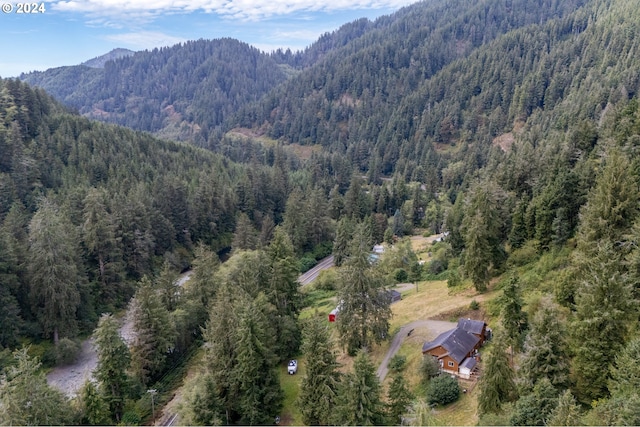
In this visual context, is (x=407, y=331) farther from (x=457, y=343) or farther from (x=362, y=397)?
(x=362, y=397)

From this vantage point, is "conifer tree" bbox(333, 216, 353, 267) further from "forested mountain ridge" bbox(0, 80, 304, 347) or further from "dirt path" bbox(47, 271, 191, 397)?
"dirt path" bbox(47, 271, 191, 397)

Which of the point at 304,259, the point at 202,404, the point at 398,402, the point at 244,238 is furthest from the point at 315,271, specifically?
the point at 398,402

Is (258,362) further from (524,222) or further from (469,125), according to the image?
(469,125)

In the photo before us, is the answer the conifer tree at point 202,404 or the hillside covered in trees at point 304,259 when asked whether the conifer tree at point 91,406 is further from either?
the conifer tree at point 202,404

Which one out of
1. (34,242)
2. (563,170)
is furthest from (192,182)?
(563,170)

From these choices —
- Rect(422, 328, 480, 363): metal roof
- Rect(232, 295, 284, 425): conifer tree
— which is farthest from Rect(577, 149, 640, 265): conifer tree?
Rect(232, 295, 284, 425): conifer tree
